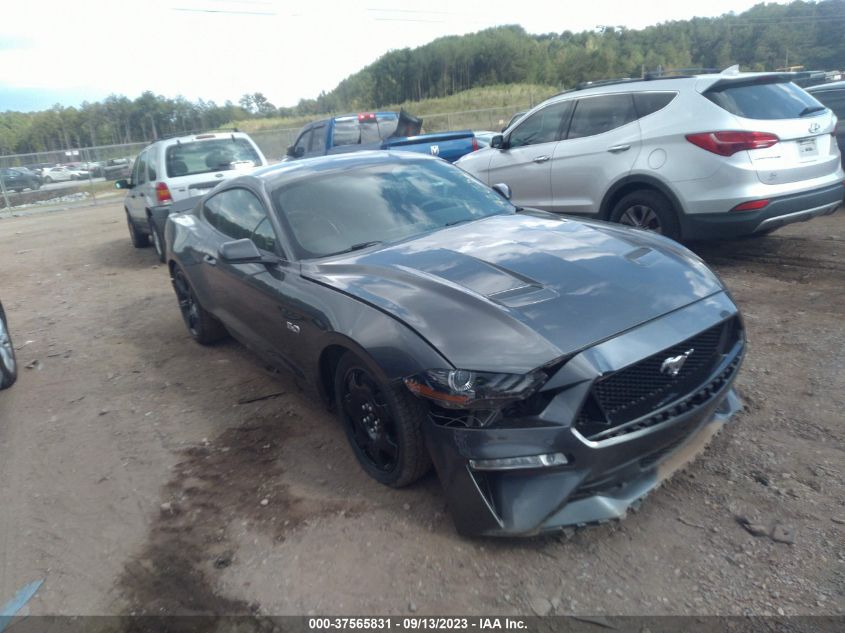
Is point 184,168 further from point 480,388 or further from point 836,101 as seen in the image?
point 836,101

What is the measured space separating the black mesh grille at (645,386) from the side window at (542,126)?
4937 millimetres

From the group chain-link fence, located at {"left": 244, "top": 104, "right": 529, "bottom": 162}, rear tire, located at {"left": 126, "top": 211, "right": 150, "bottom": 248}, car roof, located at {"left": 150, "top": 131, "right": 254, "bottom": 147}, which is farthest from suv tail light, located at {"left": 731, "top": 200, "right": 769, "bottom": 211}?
chain-link fence, located at {"left": 244, "top": 104, "right": 529, "bottom": 162}

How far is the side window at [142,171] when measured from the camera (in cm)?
1066

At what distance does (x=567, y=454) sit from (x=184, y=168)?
29.2 feet

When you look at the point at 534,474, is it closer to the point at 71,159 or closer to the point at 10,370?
the point at 10,370

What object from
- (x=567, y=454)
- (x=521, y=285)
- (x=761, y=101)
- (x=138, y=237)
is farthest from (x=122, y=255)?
(x=567, y=454)

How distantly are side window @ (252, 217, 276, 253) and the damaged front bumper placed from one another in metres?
1.88

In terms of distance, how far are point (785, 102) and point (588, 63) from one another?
5411cm

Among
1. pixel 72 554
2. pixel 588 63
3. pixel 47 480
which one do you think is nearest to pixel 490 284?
pixel 72 554

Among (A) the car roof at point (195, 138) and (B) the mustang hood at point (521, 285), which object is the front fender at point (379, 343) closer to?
(B) the mustang hood at point (521, 285)

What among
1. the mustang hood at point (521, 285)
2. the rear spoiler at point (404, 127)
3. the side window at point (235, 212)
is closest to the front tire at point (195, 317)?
the side window at point (235, 212)

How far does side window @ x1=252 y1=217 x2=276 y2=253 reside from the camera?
13.6 feet

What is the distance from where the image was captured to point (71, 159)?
23.7m

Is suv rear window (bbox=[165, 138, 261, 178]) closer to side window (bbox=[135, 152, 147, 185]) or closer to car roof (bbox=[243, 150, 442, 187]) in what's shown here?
side window (bbox=[135, 152, 147, 185])
